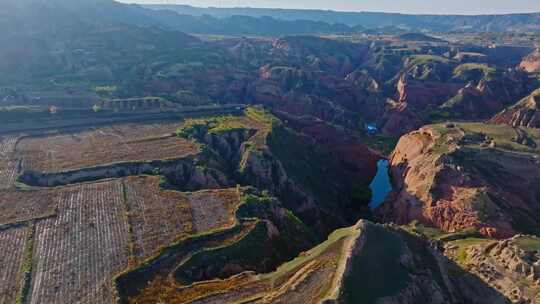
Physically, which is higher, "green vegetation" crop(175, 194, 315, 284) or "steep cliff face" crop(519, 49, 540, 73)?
"steep cliff face" crop(519, 49, 540, 73)

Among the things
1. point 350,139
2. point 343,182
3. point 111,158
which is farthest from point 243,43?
point 111,158

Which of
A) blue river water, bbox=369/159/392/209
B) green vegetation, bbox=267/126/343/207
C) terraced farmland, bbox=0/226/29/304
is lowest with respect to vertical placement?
blue river water, bbox=369/159/392/209

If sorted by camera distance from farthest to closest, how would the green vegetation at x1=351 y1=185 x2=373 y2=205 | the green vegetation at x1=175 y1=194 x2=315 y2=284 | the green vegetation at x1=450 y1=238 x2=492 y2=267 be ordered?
the green vegetation at x1=351 y1=185 x2=373 y2=205
the green vegetation at x1=450 y1=238 x2=492 y2=267
the green vegetation at x1=175 y1=194 x2=315 y2=284

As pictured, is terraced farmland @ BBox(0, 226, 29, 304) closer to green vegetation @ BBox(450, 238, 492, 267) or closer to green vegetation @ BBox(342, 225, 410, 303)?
green vegetation @ BBox(342, 225, 410, 303)

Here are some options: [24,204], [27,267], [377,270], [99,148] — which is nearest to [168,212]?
[27,267]

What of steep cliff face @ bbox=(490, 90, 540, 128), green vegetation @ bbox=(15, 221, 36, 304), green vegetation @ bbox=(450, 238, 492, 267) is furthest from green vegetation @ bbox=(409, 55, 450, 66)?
green vegetation @ bbox=(15, 221, 36, 304)

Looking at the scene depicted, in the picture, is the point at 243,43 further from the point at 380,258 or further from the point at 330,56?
the point at 380,258
